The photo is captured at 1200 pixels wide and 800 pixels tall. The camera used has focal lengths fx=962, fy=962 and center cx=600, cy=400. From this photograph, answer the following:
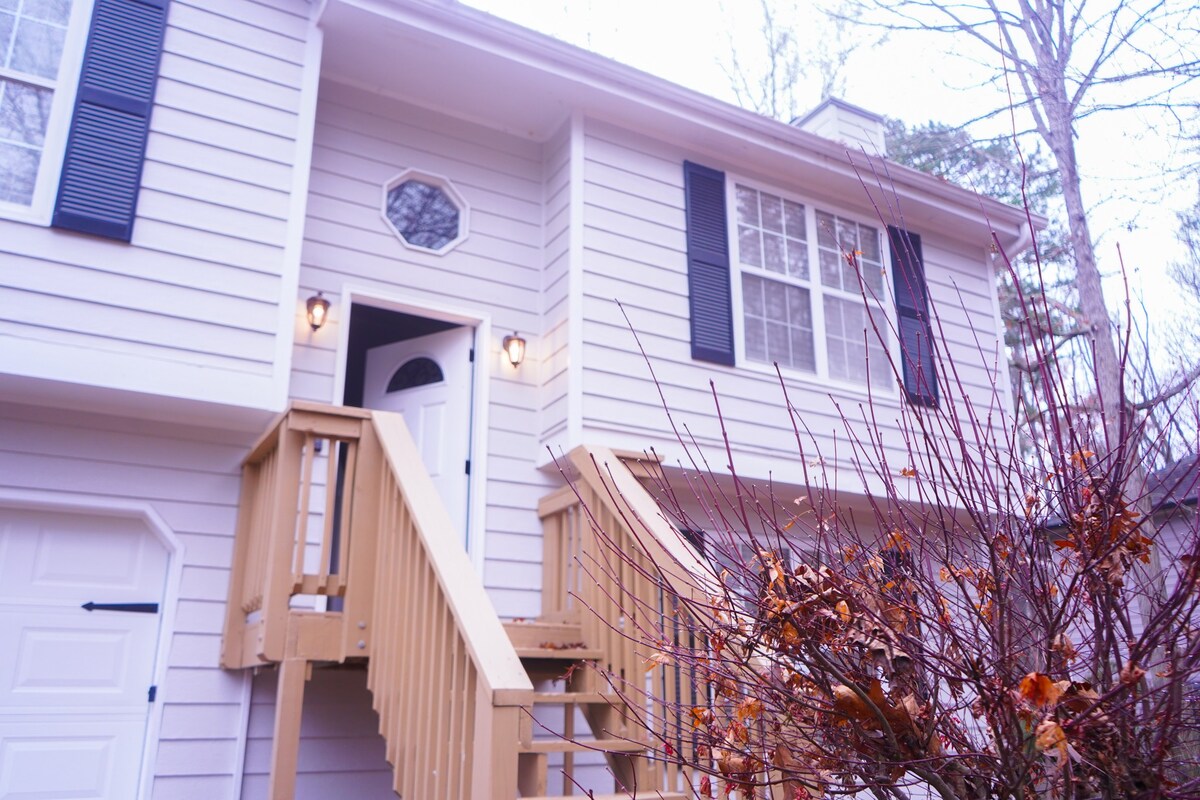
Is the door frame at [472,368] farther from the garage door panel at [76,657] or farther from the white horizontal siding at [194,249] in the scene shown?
the garage door panel at [76,657]

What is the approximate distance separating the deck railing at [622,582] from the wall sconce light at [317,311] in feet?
5.47

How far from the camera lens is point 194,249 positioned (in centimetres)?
490

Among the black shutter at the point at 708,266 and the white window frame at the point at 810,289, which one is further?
the white window frame at the point at 810,289

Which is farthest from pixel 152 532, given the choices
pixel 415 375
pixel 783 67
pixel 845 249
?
pixel 783 67

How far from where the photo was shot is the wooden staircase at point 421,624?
10.1 feet

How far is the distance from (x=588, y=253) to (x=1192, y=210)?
654 centimetres

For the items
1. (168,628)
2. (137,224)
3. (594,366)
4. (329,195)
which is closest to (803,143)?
(594,366)

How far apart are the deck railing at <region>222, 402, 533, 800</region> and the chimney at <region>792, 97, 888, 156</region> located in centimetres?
547

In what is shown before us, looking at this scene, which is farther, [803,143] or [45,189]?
[803,143]

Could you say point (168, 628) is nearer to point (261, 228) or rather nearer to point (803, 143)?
point (261, 228)

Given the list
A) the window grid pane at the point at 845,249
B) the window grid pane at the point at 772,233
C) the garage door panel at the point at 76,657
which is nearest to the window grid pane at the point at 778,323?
the window grid pane at the point at 772,233

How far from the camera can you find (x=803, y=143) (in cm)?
686

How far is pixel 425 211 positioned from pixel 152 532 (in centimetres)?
255

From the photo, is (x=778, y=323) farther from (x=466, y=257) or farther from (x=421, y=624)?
(x=421, y=624)
